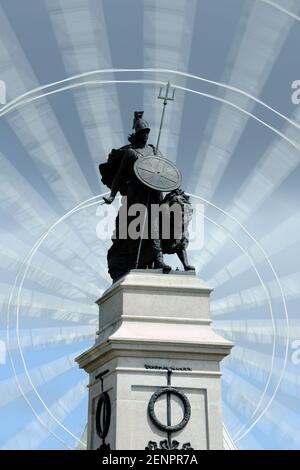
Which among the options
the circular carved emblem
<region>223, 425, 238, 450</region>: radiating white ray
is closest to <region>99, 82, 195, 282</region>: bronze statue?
the circular carved emblem

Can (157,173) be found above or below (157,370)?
above

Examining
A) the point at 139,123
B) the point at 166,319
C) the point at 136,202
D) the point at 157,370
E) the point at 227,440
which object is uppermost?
the point at 139,123

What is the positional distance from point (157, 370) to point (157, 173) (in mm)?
4355

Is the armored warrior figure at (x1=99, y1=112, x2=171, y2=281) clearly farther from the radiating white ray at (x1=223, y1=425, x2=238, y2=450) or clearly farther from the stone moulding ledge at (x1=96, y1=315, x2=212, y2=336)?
the radiating white ray at (x1=223, y1=425, x2=238, y2=450)

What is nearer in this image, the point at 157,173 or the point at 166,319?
the point at 166,319

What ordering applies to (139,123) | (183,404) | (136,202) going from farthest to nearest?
1. (139,123)
2. (136,202)
3. (183,404)

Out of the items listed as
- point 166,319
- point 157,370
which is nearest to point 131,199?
point 166,319

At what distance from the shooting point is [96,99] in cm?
2594

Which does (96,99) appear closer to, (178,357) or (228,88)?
(228,88)

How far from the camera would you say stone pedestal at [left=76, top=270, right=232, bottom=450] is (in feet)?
53.2

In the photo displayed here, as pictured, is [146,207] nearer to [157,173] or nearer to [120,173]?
[157,173]

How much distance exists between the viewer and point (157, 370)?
16.6 metres

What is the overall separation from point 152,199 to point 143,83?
801cm
